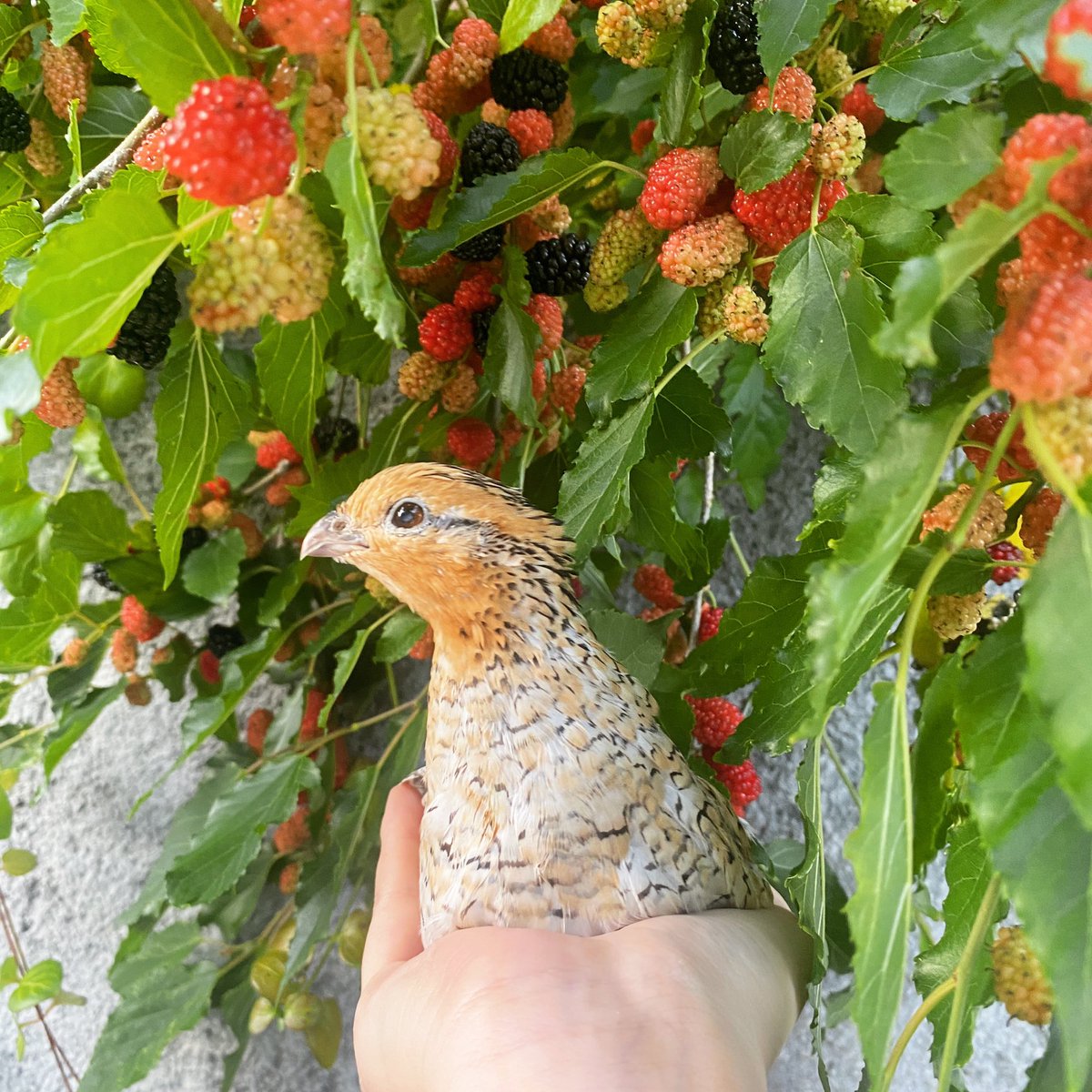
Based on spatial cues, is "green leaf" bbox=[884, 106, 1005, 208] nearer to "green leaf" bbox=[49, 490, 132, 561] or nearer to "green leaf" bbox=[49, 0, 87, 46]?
"green leaf" bbox=[49, 0, 87, 46]

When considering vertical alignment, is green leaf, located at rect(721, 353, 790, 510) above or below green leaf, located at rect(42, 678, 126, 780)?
below

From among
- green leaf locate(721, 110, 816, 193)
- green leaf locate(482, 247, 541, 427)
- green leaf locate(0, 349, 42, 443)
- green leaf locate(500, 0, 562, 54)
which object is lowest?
green leaf locate(482, 247, 541, 427)

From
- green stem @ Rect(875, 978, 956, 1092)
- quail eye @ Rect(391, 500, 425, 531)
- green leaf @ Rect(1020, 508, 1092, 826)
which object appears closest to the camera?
green leaf @ Rect(1020, 508, 1092, 826)

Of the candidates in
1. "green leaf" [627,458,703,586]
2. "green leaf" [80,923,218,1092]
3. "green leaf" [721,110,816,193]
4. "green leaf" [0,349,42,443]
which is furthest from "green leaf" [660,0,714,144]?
"green leaf" [80,923,218,1092]

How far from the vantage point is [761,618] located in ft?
1.12

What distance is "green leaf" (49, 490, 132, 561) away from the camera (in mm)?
548

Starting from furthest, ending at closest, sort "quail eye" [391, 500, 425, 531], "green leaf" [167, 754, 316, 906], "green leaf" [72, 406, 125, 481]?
"green leaf" [72, 406, 125, 481] < "green leaf" [167, 754, 316, 906] < "quail eye" [391, 500, 425, 531]

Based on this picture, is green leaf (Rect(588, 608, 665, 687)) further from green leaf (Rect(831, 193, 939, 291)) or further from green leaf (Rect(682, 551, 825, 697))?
green leaf (Rect(831, 193, 939, 291))

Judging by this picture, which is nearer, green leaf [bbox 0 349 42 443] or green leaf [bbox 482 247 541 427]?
green leaf [bbox 0 349 42 443]

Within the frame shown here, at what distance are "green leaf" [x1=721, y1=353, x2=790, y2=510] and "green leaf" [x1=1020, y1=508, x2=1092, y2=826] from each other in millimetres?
461

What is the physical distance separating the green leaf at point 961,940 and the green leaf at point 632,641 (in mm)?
166

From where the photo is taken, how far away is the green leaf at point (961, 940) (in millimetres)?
275

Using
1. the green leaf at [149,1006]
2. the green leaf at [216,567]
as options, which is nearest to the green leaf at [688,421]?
the green leaf at [216,567]

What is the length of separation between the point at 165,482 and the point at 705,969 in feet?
0.84
